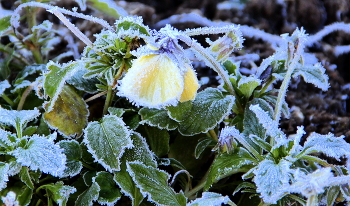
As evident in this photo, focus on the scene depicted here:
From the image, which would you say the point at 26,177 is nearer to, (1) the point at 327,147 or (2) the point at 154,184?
(2) the point at 154,184

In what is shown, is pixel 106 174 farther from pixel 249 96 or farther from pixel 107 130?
pixel 249 96

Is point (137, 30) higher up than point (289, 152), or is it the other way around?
point (137, 30)

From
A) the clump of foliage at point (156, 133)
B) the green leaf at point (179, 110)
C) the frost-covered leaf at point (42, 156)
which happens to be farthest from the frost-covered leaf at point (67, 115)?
the green leaf at point (179, 110)

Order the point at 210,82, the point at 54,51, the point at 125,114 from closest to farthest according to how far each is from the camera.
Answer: the point at 125,114 < the point at 210,82 < the point at 54,51

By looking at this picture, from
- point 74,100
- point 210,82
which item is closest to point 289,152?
point 74,100

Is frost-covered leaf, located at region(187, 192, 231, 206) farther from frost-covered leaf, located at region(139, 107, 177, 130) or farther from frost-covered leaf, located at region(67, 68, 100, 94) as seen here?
frost-covered leaf, located at region(67, 68, 100, 94)

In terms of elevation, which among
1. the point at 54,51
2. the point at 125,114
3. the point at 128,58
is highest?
the point at 128,58
